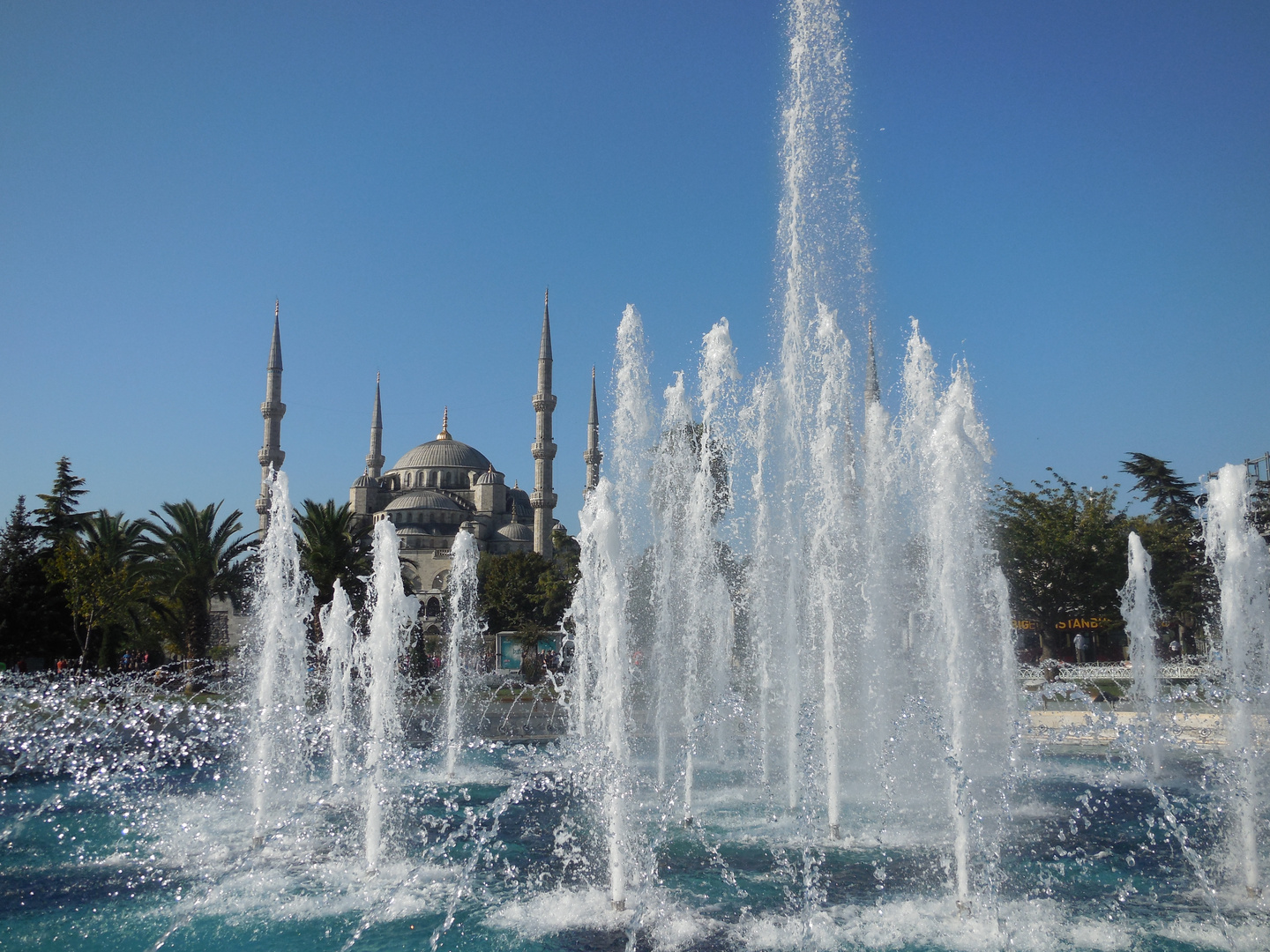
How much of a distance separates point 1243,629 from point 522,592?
25897mm

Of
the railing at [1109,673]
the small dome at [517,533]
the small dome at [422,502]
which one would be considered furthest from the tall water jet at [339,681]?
the small dome at [422,502]

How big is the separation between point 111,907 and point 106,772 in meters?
5.09

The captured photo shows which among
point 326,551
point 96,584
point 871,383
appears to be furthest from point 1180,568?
point 96,584

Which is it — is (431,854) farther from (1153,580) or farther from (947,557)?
(1153,580)

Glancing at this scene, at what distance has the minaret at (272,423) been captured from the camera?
38769 millimetres

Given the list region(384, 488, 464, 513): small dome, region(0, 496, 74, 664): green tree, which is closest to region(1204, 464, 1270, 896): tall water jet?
region(0, 496, 74, 664): green tree

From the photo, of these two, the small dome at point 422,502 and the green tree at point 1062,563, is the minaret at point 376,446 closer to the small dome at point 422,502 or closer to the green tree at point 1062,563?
the small dome at point 422,502

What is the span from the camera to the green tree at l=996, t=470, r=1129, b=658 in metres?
21.7

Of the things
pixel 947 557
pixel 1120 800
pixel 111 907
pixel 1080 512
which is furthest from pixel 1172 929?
→ pixel 1080 512

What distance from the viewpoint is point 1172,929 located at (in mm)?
5008

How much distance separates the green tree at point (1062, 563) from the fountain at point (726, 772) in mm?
7784

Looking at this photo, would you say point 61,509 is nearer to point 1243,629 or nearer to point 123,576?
point 123,576

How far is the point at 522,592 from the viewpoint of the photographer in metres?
31.5

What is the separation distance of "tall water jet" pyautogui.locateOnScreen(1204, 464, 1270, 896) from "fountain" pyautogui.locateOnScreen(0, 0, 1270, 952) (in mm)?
27
